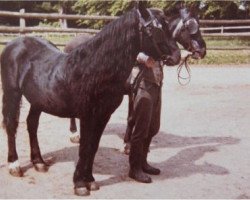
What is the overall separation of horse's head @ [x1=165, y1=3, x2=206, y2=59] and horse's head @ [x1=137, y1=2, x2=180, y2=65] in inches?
17.5

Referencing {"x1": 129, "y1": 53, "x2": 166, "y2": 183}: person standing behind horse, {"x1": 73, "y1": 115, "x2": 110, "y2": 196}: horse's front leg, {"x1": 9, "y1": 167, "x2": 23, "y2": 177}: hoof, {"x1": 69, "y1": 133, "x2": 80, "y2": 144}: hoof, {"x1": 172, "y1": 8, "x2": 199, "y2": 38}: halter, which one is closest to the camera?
{"x1": 73, "y1": 115, "x2": 110, "y2": 196}: horse's front leg

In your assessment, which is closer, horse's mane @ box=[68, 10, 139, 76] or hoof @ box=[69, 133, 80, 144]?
horse's mane @ box=[68, 10, 139, 76]

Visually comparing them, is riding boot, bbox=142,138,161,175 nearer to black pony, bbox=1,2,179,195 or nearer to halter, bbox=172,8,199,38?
black pony, bbox=1,2,179,195

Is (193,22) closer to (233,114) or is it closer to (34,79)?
(34,79)

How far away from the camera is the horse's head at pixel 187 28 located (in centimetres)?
475

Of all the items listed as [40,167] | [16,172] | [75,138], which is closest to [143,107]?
[40,167]

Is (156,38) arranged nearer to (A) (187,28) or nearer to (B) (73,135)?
(A) (187,28)

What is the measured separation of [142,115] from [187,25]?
1074 mm

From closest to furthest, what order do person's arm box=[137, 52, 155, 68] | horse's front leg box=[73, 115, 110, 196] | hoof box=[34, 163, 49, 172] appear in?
person's arm box=[137, 52, 155, 68]
horse's front leg box=[73, 115, 110, 196]
hoof box=[34, 163, 49, 172]

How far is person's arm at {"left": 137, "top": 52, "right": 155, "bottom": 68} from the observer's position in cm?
440

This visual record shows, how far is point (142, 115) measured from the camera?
4930 millimetres

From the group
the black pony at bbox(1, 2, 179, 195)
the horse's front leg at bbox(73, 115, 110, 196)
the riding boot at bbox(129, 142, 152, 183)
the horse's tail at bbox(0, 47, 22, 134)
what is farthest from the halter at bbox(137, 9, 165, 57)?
the horse's tail at bbox(0, 47, 22, 134)

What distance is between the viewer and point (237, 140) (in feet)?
22.6

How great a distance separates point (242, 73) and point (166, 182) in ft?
29.4
